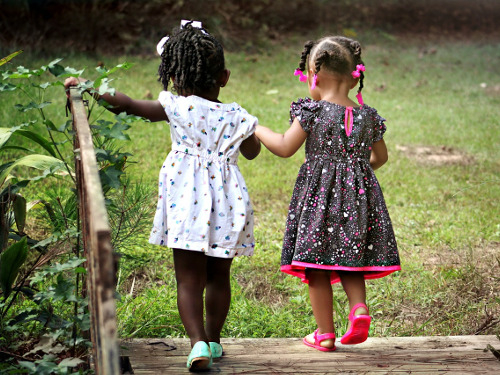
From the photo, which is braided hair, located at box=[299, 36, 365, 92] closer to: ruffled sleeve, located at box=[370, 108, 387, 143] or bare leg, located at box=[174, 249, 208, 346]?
ruffled sleeve, located at box=[370, 108, 387, 143]

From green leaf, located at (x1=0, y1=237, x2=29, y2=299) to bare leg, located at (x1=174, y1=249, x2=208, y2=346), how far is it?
557 mm

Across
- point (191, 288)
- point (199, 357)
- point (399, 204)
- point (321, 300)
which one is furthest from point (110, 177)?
point (399, 204)

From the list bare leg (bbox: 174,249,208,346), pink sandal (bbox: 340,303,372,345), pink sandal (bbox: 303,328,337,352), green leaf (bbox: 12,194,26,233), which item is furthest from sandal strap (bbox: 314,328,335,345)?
green leaf (bbox: 12,194,26,233)

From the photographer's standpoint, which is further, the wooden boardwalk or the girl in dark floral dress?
the girl in dark floral dress

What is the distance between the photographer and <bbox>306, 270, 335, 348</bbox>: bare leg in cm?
294

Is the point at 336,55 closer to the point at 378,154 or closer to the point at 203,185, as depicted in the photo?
the point at 378,154

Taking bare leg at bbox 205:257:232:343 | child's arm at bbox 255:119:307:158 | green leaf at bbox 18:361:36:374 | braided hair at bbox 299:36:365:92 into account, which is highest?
braided hair at bbox 299:36:365:92

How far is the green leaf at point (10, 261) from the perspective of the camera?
8.59 feet

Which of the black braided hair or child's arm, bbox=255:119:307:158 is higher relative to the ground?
the black braided hair

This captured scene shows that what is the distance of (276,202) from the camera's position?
5.59m

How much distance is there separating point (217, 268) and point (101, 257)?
1504 millimetres

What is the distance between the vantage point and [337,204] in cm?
295

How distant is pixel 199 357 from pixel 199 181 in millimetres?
638

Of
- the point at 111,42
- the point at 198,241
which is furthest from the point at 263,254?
the point at 111,42
